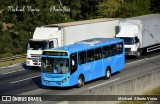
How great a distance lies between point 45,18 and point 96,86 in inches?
1076

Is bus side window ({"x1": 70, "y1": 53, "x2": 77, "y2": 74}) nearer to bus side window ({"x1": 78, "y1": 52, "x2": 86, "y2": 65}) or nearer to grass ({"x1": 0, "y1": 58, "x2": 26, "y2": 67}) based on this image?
bus side window ({"x1": 78, "y1": 52, "x2": 86, "y2": 65})

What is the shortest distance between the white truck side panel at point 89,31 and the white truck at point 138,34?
172 cm

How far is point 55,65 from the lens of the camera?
85.5 ft

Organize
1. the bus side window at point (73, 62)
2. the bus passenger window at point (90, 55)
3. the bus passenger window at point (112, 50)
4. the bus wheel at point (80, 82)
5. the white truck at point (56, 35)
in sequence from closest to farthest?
1. the bus side window at point (73, 62)
2. the bus wheel at point (80, 82)
3. the bus passenger window at point (90, 55)
4. the bus passenger window at point (112, 50)
5. the white truck at point (56, 35)

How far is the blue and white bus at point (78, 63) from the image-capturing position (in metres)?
25.9

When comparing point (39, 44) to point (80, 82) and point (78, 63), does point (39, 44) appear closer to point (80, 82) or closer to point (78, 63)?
point (80, 82)

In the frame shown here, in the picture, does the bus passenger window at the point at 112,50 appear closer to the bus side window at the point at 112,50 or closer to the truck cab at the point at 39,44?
the bus side window at the point at 112,50

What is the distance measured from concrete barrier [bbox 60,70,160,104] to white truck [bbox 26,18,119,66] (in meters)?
10.1

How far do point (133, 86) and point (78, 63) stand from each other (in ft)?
13.1

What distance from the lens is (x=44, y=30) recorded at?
35.7 m

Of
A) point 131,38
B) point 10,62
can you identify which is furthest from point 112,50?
point 10,62

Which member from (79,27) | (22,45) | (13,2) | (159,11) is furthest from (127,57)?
(159,11)

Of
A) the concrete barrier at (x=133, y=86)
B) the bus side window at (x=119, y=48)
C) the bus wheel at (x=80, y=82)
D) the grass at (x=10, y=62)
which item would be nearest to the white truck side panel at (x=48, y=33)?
the grass at (x=10, y=62)

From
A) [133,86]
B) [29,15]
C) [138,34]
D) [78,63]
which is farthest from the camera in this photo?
[29,15]
